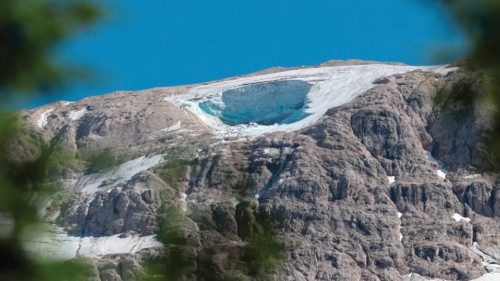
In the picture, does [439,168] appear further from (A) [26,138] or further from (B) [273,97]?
(A) [26,138]

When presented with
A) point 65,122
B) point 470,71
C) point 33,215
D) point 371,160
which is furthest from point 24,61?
point 65,122

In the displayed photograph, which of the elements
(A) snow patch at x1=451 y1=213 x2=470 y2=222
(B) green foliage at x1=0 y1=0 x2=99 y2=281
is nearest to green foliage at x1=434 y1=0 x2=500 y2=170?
(B) green foliage at x1=0 y1=0 x2=99 y2=281

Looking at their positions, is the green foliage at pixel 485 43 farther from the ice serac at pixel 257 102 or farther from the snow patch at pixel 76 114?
the snow patch at pixel 76 114

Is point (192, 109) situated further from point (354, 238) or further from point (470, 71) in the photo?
point (470, 71)

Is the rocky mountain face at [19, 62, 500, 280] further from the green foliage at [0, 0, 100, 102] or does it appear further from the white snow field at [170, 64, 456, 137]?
the green foliage at [0, 0, 100, 102]

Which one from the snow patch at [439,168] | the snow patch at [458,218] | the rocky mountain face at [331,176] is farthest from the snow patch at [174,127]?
the snow patch at [458,218]

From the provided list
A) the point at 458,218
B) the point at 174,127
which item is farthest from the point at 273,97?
the point at 458,218
